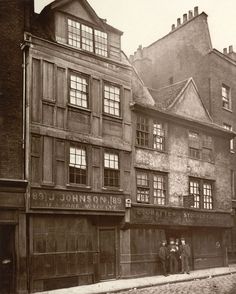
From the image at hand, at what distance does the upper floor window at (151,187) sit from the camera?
22016mm

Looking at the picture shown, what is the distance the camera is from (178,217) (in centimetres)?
2339

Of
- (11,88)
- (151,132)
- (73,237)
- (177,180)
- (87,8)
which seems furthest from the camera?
(177,180)

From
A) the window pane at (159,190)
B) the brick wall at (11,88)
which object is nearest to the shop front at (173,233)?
the window pane at (159,190)

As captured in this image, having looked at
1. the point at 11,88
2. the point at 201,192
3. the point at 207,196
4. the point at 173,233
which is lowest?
the point at 173,233

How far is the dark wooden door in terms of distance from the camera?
19.5 m

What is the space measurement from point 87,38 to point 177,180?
29.6 ft

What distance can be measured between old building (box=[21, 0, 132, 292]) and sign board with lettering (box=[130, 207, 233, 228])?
1.15m

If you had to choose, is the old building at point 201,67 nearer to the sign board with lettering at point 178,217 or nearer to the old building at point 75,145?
the sign board with lettering at point 178,217

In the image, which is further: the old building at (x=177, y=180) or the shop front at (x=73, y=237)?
the old building at (x=177, y=180)

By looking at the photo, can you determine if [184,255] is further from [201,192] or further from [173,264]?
[201,192]

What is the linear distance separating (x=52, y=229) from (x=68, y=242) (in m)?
0.96

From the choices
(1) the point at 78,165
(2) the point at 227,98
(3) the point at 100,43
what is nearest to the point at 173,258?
(1) the point at 78,165

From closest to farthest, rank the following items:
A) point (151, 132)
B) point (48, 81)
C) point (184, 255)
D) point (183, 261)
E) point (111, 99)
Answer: point (48, 81), point (111, 99), point (184, 255), point (183, 261), point (151, 132)

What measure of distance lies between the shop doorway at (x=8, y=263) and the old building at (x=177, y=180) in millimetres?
5953
